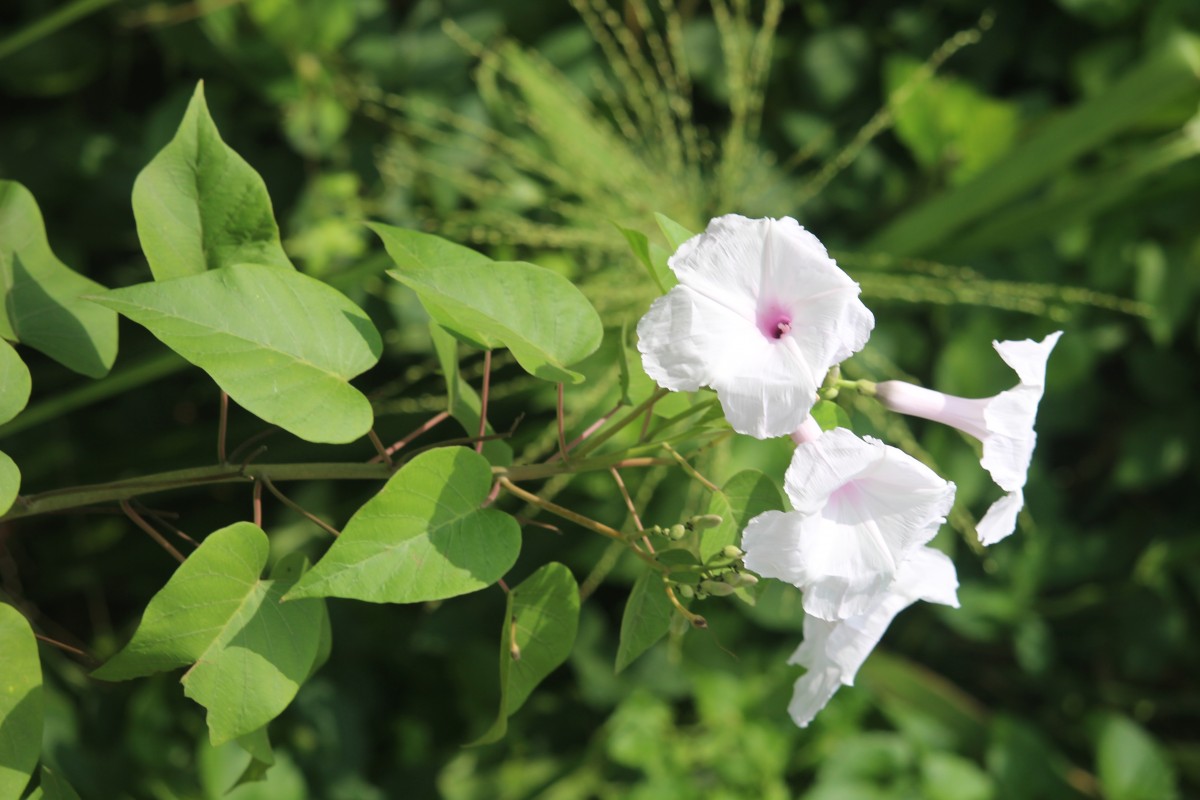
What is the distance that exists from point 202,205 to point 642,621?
11.3 inches

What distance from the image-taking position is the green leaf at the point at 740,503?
47cm

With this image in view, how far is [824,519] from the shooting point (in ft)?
1.43

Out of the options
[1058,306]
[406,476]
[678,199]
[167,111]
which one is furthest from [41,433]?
[1058,306]

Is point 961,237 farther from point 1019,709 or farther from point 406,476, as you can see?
point 406,476

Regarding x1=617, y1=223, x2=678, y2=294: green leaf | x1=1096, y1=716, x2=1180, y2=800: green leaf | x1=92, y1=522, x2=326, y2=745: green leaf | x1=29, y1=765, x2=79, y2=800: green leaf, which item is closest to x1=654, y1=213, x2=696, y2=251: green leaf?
x1=617, y1=223, x2=678, y2=294: green leaf

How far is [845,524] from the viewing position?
44 cm

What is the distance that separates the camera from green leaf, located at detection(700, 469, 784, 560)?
0.47 metres

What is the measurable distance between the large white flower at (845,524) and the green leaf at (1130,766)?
98 centimetres

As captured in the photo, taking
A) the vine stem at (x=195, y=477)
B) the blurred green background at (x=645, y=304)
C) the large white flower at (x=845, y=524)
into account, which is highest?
the vine stem at (x=195, y=477)

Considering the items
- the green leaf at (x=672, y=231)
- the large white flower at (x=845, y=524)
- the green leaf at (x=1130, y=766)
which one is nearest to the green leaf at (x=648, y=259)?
the green leaf at (x=672, y=231)

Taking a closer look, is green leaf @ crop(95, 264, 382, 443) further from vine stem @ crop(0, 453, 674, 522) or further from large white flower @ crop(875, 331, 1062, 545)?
large white flower @ crop(875, 331, 1062, 545)

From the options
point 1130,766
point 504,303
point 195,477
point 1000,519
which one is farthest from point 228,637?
point 1130,766

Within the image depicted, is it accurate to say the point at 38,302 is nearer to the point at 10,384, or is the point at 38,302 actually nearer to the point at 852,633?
the point at 10,384

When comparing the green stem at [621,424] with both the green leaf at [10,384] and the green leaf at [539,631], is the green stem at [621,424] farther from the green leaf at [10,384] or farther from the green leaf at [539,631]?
the green leaf at [10,384]
